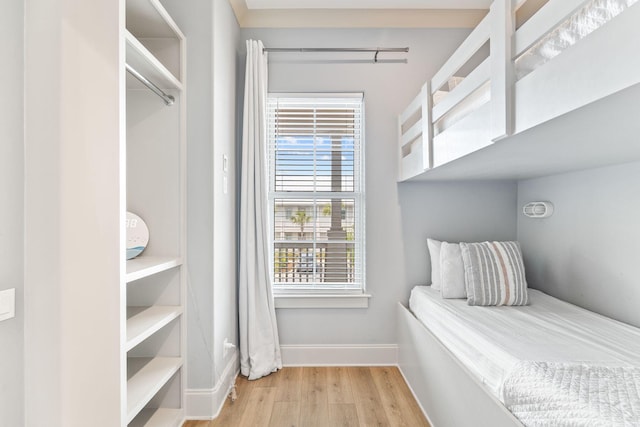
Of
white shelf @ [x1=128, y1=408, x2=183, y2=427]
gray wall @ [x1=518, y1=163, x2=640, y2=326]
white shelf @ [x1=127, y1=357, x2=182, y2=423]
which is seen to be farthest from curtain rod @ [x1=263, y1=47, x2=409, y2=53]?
white shelf @ [x1=128, y1=408, x2=183, y2=427]

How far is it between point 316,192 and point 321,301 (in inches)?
34.8

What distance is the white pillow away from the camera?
255 centimetres

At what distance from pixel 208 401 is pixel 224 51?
221cm

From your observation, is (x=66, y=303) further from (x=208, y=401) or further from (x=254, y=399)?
(x=254, y=399)

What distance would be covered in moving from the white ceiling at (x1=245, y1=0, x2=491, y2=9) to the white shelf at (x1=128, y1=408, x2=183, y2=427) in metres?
2.84

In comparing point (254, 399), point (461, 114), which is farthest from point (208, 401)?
point (461, 114)

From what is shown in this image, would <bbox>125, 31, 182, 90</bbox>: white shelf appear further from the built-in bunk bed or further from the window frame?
the built-in bunk bed

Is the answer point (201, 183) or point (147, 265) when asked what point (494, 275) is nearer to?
point (201, 183)

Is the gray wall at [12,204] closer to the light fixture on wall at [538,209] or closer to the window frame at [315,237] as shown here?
the window frame at [315,237]

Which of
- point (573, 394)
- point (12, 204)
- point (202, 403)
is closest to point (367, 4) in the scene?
point (12, 204)

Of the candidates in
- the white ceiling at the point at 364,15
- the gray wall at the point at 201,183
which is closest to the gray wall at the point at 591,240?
the white ceiling at the point at 364,15

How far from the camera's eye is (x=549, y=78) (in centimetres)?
100

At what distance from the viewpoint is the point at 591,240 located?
209 cm

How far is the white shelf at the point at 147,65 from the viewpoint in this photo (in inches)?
57.3
